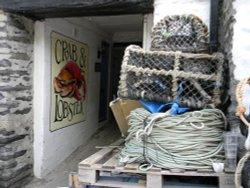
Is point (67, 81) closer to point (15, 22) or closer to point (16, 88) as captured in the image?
point (16, 88)

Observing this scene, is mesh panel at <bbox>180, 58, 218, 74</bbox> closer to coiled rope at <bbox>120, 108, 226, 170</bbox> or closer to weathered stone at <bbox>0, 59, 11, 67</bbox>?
coiled rope at <bbox>120, 108, 226, 170</bbox>

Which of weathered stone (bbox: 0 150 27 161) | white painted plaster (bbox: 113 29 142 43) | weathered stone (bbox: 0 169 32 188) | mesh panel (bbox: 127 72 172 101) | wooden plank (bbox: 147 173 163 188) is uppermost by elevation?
white painted plaster (bbox: 113 29 142 43)

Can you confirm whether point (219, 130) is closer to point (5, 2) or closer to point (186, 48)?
point (186, 48)

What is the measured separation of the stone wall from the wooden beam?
0.21m

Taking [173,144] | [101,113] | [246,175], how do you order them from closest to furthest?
[246,175]
[173,144]
[101,113]

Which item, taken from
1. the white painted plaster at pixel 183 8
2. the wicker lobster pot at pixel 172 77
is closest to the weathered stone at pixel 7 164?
the wicker lobster pot at pixel 172 77

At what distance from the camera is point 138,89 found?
6.91 ft

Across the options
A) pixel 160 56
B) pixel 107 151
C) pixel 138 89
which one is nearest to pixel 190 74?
pixel 160 56

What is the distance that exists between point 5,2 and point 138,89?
2.10 meters

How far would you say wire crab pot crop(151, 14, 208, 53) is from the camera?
2238 mm

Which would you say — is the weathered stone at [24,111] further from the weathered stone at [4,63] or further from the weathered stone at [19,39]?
the weathered stone at [19,39]

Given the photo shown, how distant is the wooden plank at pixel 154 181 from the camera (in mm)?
1817

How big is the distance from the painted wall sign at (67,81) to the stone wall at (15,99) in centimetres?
38

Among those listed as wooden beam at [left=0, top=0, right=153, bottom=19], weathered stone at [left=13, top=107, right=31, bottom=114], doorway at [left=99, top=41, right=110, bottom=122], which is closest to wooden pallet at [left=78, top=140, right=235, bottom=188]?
wooden beam at [left=0, top=0, right=153, bottom=19]
